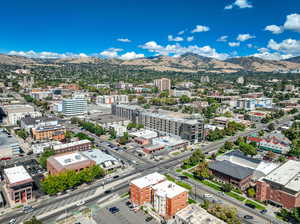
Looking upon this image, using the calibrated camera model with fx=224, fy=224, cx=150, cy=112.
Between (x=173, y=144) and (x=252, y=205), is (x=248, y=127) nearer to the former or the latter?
(x=173, y=144)

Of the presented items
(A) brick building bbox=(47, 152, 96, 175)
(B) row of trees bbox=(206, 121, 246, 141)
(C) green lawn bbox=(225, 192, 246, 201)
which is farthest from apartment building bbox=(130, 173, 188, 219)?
(B) row of trees bbox=(206, 121, 246, 141)

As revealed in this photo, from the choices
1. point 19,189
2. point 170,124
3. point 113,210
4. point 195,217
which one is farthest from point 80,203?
point 170,124

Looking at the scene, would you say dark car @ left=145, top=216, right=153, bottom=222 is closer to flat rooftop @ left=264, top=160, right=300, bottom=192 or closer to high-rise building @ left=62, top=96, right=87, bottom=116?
flat rooftop @ left=264, top=160, right=300, bottom=192

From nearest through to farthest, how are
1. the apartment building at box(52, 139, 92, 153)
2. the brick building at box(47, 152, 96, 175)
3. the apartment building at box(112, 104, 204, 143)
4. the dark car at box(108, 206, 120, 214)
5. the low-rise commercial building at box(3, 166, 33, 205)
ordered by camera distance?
the dark car at box(108, 206, 120, 214) < the low-rise commercial building at box(3, 166, 33, 205) < the brick building at box(47, 152, 96, 175) < the apartment building at box(52, 139, 92, 153) < the apartment building at box(112, 104, 204, 143)

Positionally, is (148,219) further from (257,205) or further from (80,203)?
(257,205)

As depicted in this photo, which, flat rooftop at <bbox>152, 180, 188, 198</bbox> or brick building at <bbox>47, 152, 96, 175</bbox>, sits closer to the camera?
flat rooftop at <bbox>152, 180, 188, 198</bbox>
